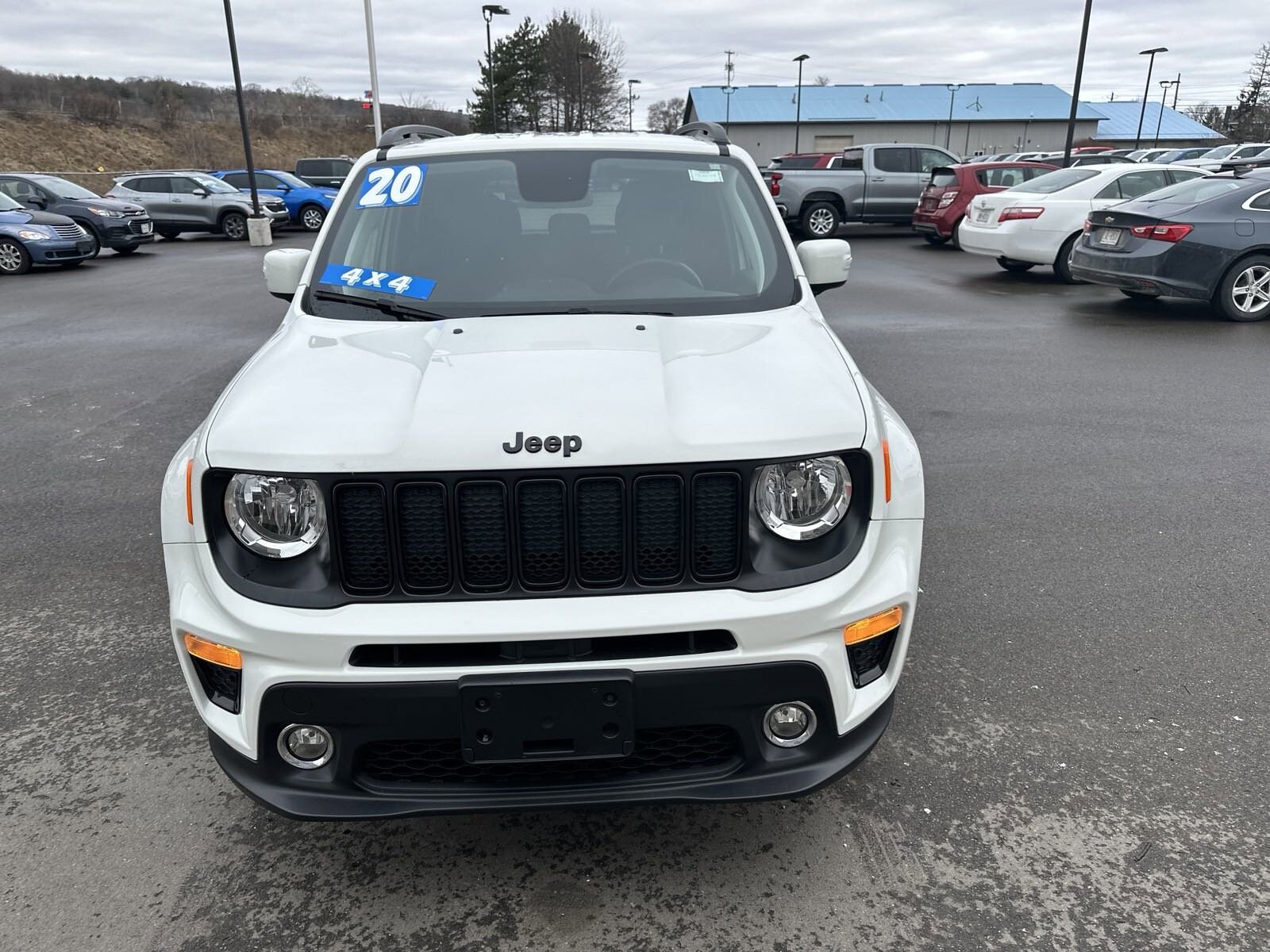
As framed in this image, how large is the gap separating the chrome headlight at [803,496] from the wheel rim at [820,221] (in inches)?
738

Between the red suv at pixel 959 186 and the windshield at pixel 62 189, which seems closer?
the red suv at pixel 959 186

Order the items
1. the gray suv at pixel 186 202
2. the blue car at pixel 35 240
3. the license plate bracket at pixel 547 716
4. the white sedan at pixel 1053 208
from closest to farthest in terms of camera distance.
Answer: the license plate bracket at pixel 547 716, the white sedan at pixel 1053 208, the blue car at pixel 35 240, the gray suv at pixel 186 202

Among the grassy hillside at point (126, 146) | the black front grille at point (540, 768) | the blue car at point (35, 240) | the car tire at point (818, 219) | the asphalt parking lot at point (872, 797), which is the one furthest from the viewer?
the grassy hillside at point (126, 146)

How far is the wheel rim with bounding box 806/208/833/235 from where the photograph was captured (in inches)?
787

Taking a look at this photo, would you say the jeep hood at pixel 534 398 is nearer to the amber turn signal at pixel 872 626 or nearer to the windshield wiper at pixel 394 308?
the windshield wiper at pixel 394 308

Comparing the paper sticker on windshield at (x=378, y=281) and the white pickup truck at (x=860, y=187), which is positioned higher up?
the paper sticker on windshield at (x=378, y=281)

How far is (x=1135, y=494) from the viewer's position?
17.3 feet

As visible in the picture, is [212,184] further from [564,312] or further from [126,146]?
[126,146]

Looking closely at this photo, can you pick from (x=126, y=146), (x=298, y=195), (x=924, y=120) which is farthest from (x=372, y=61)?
(x=924, y=120)

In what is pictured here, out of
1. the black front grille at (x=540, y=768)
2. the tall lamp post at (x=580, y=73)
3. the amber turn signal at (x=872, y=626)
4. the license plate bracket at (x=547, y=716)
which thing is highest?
the tall lamp post at (x=580, y=73)

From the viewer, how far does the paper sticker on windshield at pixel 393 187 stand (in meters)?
3.62

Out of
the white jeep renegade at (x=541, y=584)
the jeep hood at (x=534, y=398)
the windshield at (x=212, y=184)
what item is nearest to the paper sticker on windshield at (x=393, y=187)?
the jeep hood at (x=534, y=398)

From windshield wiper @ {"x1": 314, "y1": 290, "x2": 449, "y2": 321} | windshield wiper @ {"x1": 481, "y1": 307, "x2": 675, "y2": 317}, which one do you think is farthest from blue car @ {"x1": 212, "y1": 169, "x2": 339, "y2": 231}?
windshield wiper @ {"x1": 481, "y1": 307, "x2": 675, "y2": 317}

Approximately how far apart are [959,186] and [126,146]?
2274 inches
